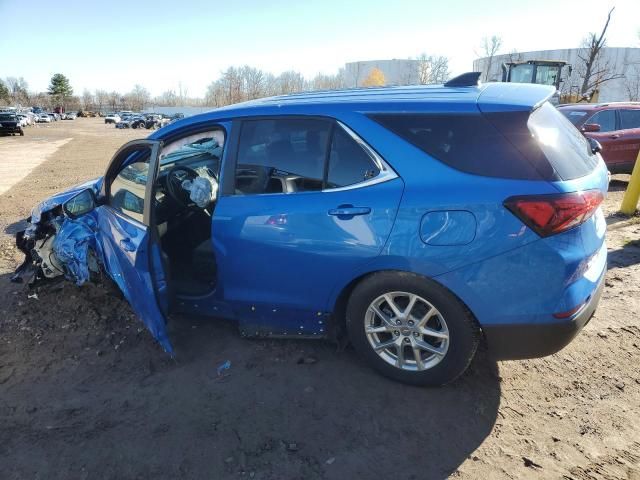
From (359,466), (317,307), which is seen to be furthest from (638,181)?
(359,466)

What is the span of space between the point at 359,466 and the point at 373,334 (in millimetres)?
808

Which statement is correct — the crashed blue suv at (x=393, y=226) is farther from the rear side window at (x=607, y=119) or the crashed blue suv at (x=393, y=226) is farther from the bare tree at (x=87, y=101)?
the bare tree at (x=87, y=101)

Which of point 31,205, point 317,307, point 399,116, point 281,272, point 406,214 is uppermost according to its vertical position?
point 399,116

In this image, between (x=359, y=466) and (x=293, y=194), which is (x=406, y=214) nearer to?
(x=293, y=194)

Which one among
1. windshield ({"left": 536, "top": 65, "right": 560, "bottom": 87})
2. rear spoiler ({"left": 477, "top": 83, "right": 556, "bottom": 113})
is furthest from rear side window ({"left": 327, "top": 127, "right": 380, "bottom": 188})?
windshield ({"left": 536, "top": 65, "right": 560, "bottom": 87})

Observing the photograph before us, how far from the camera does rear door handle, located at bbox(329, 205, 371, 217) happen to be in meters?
2.63

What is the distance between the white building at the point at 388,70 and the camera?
8675cm

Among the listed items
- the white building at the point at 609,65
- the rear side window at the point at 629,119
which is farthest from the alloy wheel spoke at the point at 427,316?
the white building at the point at 609,65

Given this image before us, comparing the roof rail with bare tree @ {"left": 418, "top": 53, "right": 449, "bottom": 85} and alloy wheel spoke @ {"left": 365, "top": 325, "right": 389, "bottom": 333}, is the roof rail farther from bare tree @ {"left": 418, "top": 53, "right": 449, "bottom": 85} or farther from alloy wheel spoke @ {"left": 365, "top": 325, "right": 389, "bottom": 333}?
bare tree @ {"left": 418, "top": 53, "right": 449, "bottom": 85}

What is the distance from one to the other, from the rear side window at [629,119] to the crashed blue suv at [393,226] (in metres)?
7.62

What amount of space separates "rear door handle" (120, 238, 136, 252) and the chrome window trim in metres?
1.41

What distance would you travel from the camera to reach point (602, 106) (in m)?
9.05

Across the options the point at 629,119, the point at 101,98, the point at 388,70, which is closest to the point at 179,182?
the point at 629,119

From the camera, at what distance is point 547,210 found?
2.31 m
